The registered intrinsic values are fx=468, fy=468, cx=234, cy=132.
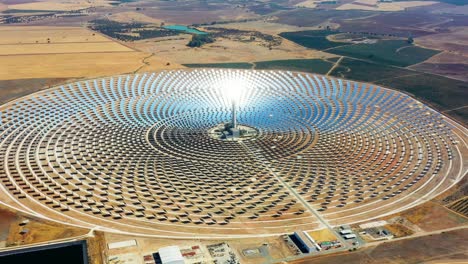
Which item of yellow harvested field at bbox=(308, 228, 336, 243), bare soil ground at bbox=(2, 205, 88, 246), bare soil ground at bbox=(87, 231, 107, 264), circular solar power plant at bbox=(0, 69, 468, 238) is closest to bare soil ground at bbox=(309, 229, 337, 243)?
yellow harvested field at bbox=(308, 228, 336, 243)

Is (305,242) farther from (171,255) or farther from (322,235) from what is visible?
(171,255)

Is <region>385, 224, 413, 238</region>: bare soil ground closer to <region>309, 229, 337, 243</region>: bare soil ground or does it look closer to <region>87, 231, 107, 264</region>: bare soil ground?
<region>309, 229, 337, 243</region>: bare soil ground

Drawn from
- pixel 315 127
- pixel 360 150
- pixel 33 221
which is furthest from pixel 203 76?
pixel 33 221

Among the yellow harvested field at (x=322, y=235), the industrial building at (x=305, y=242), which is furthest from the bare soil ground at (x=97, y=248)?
the yellow harvested field at (x=322, y=235)

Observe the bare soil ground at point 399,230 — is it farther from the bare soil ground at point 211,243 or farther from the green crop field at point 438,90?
the green crop field at point 438,90

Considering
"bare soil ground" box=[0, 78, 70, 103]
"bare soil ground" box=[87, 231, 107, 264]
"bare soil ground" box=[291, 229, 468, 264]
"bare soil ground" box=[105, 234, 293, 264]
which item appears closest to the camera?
"bare soil ground" box=[87, 231, 107, 264]

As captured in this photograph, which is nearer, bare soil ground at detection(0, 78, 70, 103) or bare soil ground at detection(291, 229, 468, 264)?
bare soil ground at detection(291, 229, 468, 264)

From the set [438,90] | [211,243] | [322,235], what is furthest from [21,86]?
[438,90]
